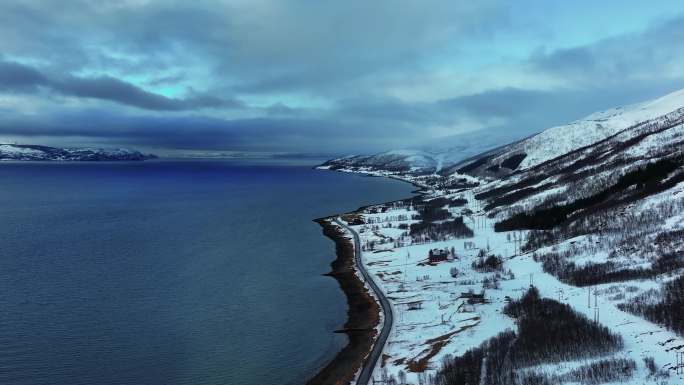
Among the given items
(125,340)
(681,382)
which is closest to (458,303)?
(681,382)

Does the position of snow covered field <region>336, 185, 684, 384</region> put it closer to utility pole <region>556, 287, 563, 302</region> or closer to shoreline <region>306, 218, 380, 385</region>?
utility pole <region>556, 287, 563, 302</region>

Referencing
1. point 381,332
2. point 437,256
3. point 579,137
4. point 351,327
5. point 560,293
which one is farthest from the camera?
point 579,137

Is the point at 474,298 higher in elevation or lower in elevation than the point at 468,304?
higher

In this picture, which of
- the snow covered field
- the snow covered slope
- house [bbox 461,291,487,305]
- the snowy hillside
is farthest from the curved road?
the snow covered slope

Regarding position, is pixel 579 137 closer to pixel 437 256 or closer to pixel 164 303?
pixel 437 256

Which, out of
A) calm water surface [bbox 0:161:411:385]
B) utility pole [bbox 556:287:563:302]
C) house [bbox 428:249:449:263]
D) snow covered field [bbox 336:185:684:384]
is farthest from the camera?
house [bbox 428:249:449:263]

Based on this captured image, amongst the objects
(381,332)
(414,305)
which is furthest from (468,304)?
(381,332)
